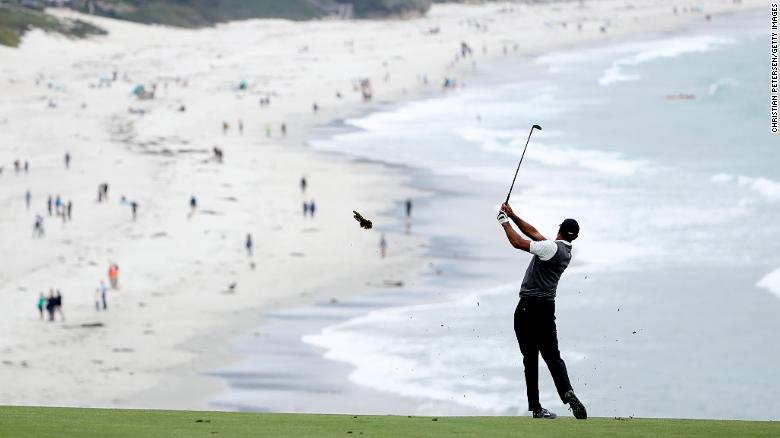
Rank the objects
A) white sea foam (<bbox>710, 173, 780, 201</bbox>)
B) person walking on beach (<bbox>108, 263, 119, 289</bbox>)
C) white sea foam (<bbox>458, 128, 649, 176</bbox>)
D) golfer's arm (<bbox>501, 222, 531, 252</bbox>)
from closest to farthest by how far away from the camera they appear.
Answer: golfer's arm (<bbox>501, 222, 531, 252</bbox>), person walking on beach (<bbox>108, 263, 119, 289</bbox>), white sea foam (<bbox>710, 173, 780, 201</bbox>), white sea foam (<bbox>458, 128, 649, 176</bbox>)

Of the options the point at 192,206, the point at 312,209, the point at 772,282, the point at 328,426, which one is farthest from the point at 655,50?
the point at 328,426

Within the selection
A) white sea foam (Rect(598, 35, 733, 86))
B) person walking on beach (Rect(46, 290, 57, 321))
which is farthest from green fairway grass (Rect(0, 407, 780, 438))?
white sea foam (Rect(598, 35, 733, 86))

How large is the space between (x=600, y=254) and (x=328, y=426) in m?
29.1

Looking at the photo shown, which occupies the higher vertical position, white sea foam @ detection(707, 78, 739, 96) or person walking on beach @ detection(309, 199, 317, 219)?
white sea foam @ detection(707, 78, 739, 96)

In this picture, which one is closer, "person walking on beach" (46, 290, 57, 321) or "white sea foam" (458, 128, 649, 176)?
"person walking on beach" (46, 290, 57, 321)

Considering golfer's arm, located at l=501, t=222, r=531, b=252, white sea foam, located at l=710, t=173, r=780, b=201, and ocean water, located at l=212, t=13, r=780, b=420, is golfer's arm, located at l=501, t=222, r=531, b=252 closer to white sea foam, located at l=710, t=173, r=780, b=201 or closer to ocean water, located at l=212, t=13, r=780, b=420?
ocean water, located at l=212, t=13, r=780, b=420

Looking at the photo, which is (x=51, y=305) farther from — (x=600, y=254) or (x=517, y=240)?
(x=517, y=240)

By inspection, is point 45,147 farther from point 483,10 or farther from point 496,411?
point 483,10

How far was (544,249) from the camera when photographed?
11.5 m

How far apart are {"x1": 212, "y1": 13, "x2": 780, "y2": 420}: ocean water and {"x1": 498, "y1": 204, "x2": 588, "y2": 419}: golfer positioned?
436 inches

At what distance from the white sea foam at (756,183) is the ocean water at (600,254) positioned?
17cm

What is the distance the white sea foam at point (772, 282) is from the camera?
34081 millimetres

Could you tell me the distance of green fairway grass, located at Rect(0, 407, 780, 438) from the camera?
11.2 meters

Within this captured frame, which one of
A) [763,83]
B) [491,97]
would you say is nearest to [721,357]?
[491,97]
